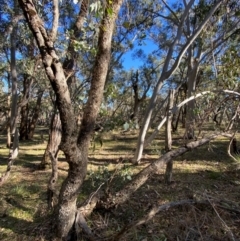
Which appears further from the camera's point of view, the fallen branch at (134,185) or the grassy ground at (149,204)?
the fallen branch at (134,185)

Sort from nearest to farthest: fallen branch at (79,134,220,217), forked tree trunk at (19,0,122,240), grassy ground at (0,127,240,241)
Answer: forked tree trunk at (19,0,122,240)
grassy ground at (0,127,240,241)
fallen branch at (79,134,220,217)

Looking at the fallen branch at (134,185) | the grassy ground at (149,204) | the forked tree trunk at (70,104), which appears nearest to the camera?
the forked tree trunk at (70,104)

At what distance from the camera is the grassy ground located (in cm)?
393

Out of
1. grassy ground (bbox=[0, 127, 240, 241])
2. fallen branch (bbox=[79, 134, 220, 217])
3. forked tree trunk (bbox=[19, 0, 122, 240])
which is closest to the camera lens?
forked tree trunk (bbox=[19, 0, 122, 240])

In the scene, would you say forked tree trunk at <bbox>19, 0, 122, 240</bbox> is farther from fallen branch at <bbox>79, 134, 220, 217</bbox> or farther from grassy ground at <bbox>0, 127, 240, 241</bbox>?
fallen branch at <bbox>79, 134, 220, 217</bbox>

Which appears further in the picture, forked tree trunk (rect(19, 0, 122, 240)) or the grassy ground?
the grassy ground

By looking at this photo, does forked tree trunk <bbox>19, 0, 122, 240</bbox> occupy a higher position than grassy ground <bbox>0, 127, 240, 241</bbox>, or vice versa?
forked tree trunk <bbox>19, 0, 122, 240</bbox>

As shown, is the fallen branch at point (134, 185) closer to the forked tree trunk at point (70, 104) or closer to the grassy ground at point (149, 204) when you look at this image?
the grassy ground at point (149, 204)

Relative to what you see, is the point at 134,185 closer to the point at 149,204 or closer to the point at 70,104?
the point at 149,204

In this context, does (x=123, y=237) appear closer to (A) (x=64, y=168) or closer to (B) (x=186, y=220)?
(B) (x=186, y=220)

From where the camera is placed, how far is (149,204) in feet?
16.2

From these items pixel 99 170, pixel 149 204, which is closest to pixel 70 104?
pixel 99 170

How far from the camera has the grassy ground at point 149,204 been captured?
393cm

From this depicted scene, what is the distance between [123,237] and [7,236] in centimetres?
163
